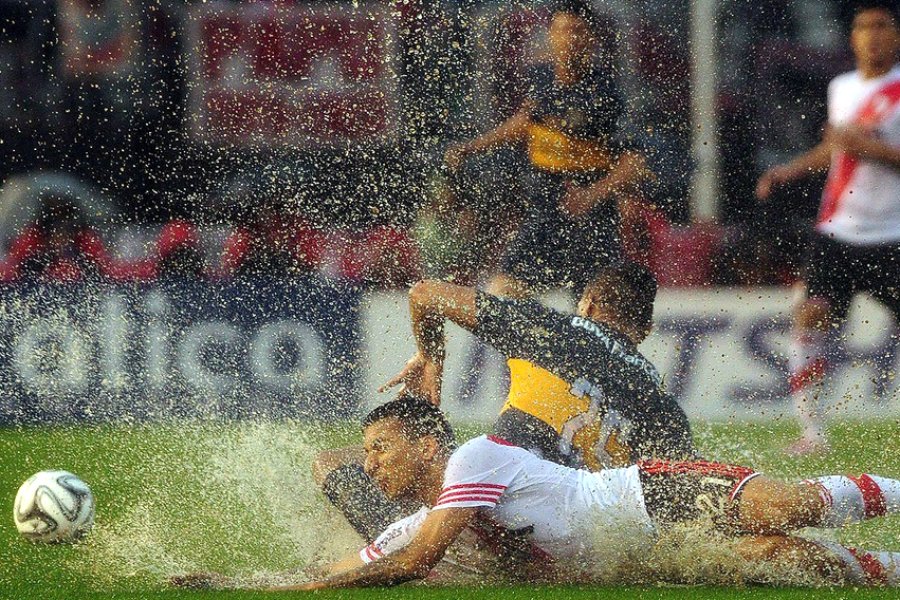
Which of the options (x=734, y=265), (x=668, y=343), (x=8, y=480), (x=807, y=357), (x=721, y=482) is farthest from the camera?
(x=734, y=265)

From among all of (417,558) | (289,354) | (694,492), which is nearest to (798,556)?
(694,492)

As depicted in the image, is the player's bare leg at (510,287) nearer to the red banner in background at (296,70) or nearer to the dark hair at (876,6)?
the red banner in background at (296,70)

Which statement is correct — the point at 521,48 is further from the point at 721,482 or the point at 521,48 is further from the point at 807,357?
the point at 721,482

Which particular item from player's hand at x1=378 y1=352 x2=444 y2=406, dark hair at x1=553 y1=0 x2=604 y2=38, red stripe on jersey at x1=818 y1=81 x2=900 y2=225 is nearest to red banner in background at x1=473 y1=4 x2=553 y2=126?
dark hair at x1=553 y1=0 x2=604 y2=38

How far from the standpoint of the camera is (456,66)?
1029 centimetres

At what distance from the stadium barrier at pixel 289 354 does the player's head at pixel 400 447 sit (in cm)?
394

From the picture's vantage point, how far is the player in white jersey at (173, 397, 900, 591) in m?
4.68

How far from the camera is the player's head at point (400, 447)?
15.8 feet

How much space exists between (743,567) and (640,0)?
6.17 meters

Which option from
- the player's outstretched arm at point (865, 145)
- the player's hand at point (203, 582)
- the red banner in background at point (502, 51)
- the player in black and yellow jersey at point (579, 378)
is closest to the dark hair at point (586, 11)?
the red banner in background at point (502, 51)

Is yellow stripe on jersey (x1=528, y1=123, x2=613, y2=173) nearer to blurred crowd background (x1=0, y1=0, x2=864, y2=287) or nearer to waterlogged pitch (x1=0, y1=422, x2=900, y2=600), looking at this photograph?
waterlogged pitch (x1=0, y1=422, x2=900, y2=600)

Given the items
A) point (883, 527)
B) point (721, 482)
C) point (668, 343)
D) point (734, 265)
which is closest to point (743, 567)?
point (721, 482)

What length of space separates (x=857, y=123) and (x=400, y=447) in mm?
4348

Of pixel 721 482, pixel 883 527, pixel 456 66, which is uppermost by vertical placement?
pixel 456 66
